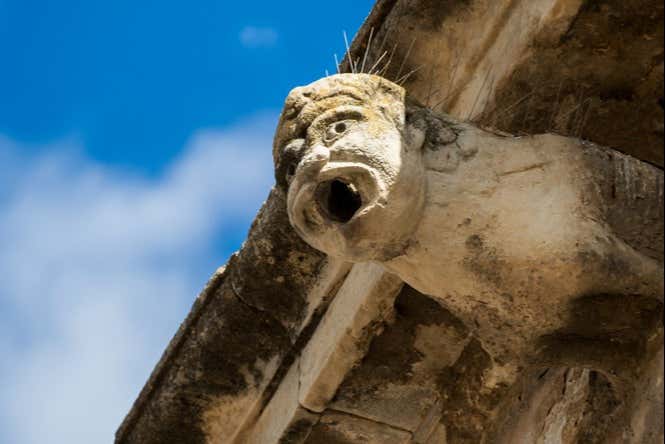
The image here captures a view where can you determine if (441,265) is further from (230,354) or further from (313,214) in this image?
Answer: (230,354)

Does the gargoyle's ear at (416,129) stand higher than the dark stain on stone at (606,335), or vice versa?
the gargoyle's ear at (416,129)

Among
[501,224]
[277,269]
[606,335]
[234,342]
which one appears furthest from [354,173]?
[234,342]

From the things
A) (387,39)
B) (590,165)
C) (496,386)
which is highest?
(387,39)

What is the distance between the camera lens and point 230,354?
5.71m

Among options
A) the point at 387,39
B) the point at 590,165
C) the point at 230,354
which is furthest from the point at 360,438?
the point at 590,165

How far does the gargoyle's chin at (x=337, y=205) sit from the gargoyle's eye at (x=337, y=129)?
0.11m

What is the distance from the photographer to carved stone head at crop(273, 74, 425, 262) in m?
3.99

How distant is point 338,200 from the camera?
4109 mm

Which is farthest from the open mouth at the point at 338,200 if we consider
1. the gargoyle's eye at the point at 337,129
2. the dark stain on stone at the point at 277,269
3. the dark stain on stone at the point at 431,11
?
the dark stain on stone at the point at 277,269

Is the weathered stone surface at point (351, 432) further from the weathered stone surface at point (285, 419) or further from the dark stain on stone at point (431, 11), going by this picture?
the dark stain on stone at point (431, 11)

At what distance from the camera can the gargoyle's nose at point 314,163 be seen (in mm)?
4043

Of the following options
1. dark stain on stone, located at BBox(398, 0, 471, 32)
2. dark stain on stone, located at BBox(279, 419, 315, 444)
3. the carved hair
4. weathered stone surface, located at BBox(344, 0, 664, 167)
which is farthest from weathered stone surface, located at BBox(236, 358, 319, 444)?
the carved hair

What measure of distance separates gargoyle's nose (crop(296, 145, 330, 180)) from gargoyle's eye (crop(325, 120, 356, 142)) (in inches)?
1.7

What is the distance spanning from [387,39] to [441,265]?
1.28 metres
